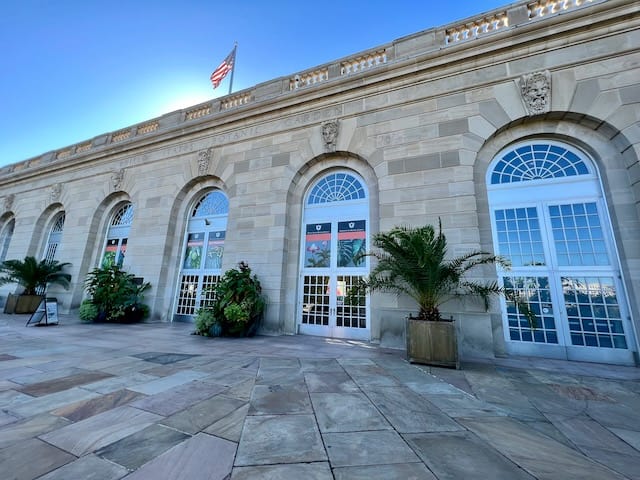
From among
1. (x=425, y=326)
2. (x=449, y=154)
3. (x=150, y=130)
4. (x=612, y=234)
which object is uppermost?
(x=150, y=130)

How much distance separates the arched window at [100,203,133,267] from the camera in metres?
11.5

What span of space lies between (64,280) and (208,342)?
9.56m

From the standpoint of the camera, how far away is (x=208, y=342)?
20.9 feet

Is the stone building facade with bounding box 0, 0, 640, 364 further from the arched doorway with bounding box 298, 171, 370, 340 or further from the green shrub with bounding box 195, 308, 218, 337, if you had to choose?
the green shrub with bounding box 195, 308, 218, 337

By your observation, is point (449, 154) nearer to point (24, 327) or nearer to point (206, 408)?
point (206, 408)

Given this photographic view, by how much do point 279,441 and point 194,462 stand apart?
2.12 ft

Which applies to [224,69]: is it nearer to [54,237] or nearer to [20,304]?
[54,237]

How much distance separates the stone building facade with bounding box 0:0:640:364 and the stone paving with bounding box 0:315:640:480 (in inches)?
69.8

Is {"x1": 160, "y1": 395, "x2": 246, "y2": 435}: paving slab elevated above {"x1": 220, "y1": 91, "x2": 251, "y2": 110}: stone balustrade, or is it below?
below

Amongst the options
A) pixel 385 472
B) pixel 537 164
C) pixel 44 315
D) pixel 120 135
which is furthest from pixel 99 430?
pixel 120 135

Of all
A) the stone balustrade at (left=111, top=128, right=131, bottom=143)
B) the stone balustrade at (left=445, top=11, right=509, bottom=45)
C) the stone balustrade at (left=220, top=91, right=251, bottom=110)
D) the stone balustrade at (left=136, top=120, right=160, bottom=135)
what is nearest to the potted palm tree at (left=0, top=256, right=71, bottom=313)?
the stone balustrade at (left=111, top=128, right=131, bottom=143)

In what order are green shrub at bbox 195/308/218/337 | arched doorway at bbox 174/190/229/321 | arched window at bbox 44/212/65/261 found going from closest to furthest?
green shrub at bbox 195/308/218/337
arched doorway at bbox 174/190/229/321
arched window at bbox 44/212/65/261

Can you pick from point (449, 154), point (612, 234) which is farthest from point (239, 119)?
point (612, 234)

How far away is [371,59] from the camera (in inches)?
339
